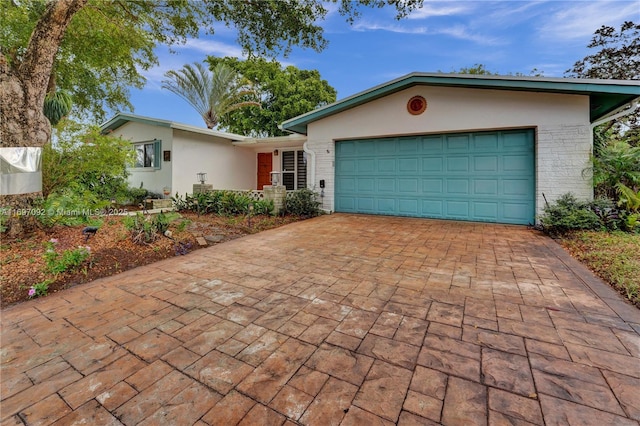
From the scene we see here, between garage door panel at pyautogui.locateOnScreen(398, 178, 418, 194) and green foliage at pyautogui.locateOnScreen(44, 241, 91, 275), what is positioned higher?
garage door panel at pyautogui.locateOnScreen(398, 178, 418, 194)

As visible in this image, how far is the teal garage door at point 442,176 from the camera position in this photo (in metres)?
7.03

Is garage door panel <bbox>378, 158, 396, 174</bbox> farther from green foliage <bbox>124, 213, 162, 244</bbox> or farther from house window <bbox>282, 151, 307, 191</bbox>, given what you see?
green foliage <bbox>124, 213, 162, 244</bbox>

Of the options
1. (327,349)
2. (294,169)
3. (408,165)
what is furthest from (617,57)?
(327,349)

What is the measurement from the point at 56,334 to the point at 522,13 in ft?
35.3

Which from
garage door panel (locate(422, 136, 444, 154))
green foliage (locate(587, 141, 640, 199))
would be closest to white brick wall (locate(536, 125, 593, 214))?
green foliage (locate(587, 141, 640, 199))

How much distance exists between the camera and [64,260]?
3.59 metres

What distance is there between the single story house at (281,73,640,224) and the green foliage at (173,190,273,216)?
1792 millimetres

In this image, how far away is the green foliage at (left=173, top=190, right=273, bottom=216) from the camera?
28.8 ft

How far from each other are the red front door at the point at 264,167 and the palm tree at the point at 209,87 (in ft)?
19.0

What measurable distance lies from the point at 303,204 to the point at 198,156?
17.7 feet

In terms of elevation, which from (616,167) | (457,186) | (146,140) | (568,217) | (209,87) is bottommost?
(568,217)

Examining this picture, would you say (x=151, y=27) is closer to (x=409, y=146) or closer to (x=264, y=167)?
(x=264, y=167)

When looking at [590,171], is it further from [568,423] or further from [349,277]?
[568,423]

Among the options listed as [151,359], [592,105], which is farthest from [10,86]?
[592,105]
